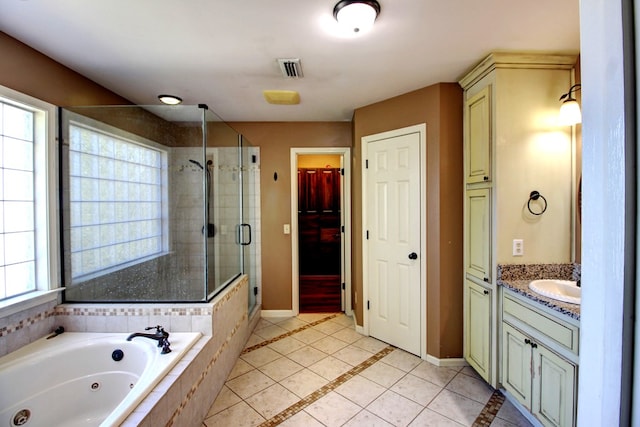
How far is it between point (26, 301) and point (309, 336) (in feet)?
7.51

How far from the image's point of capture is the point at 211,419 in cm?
188

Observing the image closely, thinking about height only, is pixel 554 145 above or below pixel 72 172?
above

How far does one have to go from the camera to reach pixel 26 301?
182 cm

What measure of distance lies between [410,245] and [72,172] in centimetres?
285

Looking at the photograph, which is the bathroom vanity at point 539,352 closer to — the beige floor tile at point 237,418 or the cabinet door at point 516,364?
the cabinet door at point 516,364

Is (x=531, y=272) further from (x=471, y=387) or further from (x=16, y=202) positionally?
(x=16, y=202)

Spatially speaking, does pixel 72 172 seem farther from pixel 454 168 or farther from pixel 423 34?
pixel 454 168

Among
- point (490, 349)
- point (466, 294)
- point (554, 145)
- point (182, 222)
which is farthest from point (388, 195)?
point (182, 222)

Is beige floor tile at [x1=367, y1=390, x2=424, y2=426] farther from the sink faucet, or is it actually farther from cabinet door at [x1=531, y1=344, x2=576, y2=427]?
the sink faucet

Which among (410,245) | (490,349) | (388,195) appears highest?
(388,195)

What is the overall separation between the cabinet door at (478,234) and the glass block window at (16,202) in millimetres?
3207

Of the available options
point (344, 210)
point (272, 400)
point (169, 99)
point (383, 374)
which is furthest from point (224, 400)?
point (169, 99)

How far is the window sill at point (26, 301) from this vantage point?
1691 millimetres

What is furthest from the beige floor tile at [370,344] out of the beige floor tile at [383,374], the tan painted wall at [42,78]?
the tan painted wall at [42,78]
